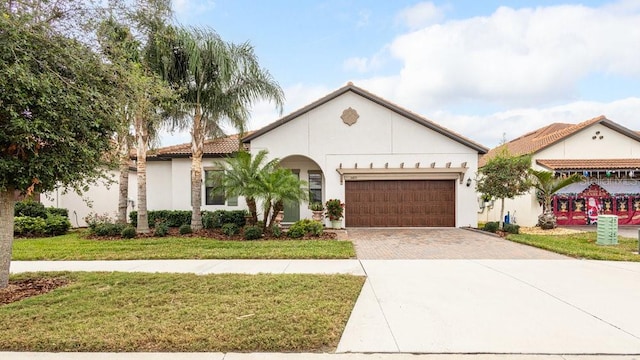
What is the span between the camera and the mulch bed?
575 cm

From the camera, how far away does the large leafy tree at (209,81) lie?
1265 centimetres

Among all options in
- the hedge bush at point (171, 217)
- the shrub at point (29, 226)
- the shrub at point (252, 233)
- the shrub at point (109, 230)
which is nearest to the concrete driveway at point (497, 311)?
the shrub at point (252, 233)

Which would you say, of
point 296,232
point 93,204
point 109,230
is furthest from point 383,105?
point 93,204

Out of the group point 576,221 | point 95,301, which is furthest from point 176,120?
point 576,221

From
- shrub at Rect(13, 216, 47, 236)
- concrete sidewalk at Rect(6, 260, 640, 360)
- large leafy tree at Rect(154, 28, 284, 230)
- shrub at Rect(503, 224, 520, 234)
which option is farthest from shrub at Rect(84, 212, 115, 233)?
shrub at Rect(503, 224, 520, 234)

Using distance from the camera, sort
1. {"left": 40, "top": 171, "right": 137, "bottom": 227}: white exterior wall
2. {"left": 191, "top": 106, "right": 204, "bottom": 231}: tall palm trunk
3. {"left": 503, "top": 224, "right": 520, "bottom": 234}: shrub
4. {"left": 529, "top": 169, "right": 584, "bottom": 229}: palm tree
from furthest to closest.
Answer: {"left": 40, "top": 171, "right": 137, "bottom": 227}: white exterior wall < {"left": 529, "top": 169, "right": 584, "bottom": 229}: palm tree < {"left": 503, "top": 224, "right": 520, "bottom": 234}: shrub < {"left": 191, "top": 106, "right": 204, "bottom": 231}: tall palm trunk

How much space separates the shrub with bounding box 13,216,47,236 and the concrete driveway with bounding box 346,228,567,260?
12567 millimetres

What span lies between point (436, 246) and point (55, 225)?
15277mm

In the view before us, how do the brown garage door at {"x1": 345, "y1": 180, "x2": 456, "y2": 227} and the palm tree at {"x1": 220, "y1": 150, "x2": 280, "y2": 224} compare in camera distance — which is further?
the brown garage door at {"x1": 345, "y1": 180, "x2": 456, "y2": 227}

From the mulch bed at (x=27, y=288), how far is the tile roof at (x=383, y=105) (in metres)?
10.2

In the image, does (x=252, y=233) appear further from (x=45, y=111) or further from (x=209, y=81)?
(x=45, y=111)

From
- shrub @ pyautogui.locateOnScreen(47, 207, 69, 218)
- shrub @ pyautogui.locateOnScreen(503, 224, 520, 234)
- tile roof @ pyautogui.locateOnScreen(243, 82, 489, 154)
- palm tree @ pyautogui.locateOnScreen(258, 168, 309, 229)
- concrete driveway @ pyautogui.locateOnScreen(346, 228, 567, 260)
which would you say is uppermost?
tile roof @ pyautogui.locateOnScreen(243, 82, 489, 154)

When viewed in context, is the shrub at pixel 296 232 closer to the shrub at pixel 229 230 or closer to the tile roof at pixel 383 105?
the shrub at pixel 229 230

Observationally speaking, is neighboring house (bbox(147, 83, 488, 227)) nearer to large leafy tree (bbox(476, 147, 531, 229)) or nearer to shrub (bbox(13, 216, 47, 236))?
large leafy tree (bbox(476, 147, 531, 229))
